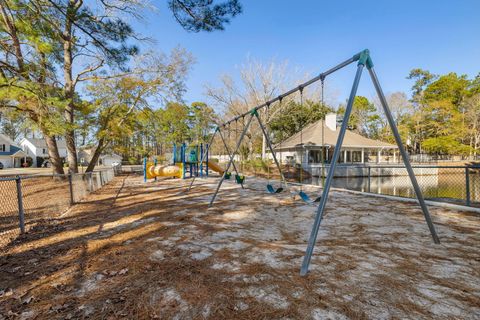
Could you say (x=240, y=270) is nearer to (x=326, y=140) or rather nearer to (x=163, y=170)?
(x=163, y=170)

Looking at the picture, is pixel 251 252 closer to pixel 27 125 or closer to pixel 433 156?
pixel 27 125

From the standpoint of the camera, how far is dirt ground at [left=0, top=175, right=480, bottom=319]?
185 cm

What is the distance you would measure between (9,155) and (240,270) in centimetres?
5056

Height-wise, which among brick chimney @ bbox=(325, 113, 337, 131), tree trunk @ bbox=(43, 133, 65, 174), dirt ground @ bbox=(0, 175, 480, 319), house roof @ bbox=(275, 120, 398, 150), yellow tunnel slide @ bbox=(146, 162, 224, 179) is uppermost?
brick chimney @ bbox=(325, 113, 337, 131)

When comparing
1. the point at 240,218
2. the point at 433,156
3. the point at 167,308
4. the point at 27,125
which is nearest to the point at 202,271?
the point at 167,308

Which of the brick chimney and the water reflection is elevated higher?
the brick chimney

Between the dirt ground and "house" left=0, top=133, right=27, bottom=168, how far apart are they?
46549 mm

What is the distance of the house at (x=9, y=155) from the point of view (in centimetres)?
3812

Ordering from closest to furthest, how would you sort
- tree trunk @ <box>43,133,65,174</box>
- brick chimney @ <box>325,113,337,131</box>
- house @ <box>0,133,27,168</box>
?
tree trunk @ <box>43,133,65,174</box> → brick chimney @ <box>325,113,337,131</box> → house @ <box>0,133,27,168</box>

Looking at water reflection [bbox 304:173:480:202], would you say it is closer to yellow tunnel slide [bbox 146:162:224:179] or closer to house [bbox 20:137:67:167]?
yellow tunnel slide [bbox 146:162:224:179]

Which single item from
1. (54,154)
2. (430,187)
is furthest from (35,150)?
→ (430,187)

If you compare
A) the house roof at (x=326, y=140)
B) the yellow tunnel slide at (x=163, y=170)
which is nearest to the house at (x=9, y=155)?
the yellow tunnel slide at (x=163, y=170)

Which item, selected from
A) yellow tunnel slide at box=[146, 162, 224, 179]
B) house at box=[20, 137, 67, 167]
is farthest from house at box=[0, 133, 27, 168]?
yellow tunnel slide at box=[146, 162, 224, 179]

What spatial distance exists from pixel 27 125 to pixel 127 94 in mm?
6469
